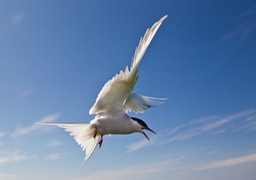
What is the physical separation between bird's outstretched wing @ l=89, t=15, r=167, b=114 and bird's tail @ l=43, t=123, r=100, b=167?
68 cm

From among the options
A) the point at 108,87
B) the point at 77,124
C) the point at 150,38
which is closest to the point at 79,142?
the point at 77,124

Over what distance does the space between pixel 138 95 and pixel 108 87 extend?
3726 millimetres

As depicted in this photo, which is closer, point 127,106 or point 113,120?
point 113,120

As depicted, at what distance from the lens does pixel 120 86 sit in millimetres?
9055

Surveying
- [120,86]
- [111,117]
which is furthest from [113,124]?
[120,86]

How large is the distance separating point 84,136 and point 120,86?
81.0 inches

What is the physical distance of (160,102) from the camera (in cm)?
1212

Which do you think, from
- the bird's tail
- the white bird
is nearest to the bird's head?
the white bird

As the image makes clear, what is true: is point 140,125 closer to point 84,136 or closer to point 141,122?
point 141,122

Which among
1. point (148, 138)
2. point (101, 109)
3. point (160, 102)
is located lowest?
point (148, 138)

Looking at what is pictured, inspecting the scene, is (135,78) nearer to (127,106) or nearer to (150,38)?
(150,38)

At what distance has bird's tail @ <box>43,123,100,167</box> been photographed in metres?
9.99

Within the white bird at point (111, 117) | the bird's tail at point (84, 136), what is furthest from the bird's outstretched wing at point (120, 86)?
the bird's tail at point (84, 136)

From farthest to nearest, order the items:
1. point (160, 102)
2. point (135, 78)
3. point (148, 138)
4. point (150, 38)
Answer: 1. point (160, 102)
2. point (148, 138)
3. point (135, 78)
4. point (150, 38)
